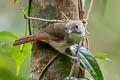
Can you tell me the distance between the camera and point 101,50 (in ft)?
10.5

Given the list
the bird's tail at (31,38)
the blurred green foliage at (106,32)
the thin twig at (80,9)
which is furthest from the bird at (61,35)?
the blurred green foliage at (106,32)

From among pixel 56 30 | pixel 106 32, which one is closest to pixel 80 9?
pixel 56 30

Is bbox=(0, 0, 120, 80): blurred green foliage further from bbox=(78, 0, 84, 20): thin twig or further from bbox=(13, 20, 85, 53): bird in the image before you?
bbox=(13, 20, 85, 53): bird

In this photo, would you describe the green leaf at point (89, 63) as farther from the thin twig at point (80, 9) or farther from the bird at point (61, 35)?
the thin twig at point (80, 9)

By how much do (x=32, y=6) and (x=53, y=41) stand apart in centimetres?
24

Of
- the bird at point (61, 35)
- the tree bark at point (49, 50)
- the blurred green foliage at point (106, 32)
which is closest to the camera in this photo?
the bird at point (61, 35)

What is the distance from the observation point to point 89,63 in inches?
55.2

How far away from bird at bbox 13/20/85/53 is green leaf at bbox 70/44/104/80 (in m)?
0.07

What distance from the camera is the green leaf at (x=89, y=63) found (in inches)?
54.4

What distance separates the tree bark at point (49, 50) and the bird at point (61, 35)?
0.06m

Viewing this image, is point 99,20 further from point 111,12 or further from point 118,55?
point 118,55

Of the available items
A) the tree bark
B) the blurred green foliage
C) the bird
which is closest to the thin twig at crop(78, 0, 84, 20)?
the tree bark

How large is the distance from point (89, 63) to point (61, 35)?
16 cm

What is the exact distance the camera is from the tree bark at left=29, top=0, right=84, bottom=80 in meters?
1.46
